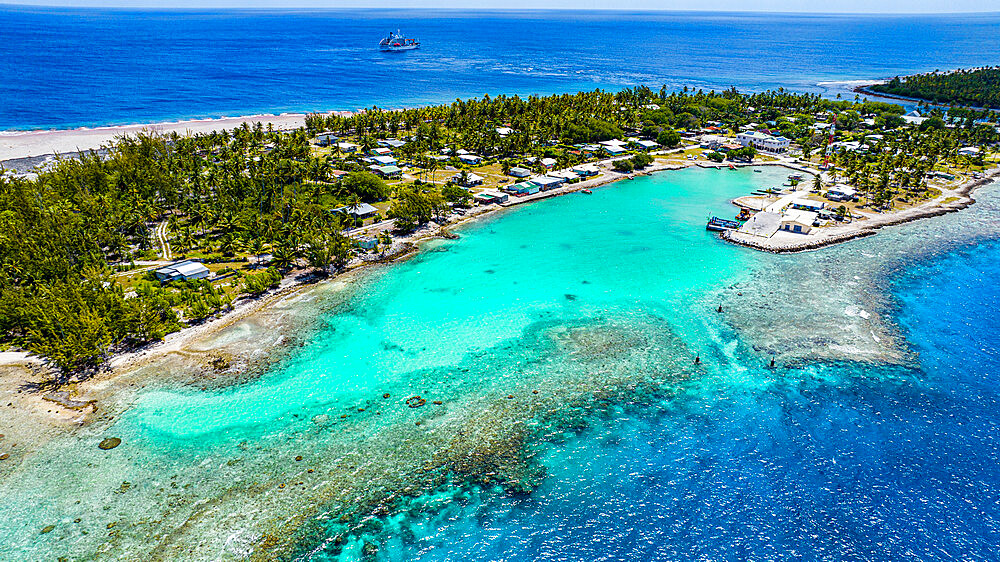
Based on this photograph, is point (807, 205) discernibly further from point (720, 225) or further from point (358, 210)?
point (358, 210)

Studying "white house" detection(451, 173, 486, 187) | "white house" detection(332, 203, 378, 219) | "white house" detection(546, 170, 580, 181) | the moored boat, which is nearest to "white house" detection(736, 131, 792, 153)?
"white house" detection(546, 170, 580, 181)

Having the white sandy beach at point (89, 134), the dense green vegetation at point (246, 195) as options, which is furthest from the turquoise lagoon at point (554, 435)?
the white sandy beach at point (89, 134)

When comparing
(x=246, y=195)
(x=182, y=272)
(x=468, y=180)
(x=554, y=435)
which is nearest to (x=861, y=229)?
(x=468, y=180)

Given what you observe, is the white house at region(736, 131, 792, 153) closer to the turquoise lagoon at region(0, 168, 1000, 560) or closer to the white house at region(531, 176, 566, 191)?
the white house at region(531, 176, 566, 191)

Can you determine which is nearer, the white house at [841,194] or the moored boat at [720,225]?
the moored boat at [720,225]

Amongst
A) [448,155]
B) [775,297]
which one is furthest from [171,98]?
[775,297]

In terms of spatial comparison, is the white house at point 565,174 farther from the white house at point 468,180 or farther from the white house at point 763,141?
the white house at point 763,141
